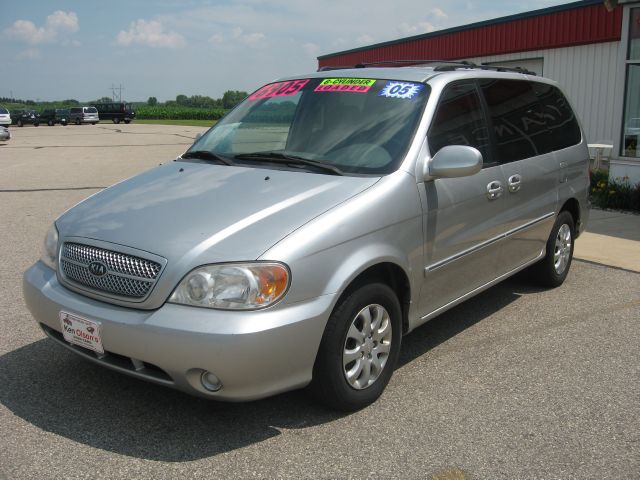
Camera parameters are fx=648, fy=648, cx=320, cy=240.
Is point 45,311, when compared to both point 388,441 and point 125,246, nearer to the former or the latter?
point 125,246

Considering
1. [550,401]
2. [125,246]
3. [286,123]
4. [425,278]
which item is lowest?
[550,401]

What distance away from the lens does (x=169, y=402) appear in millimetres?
3580

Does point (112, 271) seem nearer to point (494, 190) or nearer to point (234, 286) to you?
point (234, 286)

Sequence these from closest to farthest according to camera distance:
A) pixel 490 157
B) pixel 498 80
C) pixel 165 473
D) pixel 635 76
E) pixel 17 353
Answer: pixel 165 473 < pixel 17 353 < pixel 490 157 < pixel 498 80 < pixel 635 76

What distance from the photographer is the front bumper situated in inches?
114

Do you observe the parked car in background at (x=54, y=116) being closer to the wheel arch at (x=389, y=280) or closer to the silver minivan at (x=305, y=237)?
the silver minivan at (x=305, y=237)

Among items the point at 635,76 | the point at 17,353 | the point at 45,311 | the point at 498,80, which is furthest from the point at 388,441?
the point at 635,76

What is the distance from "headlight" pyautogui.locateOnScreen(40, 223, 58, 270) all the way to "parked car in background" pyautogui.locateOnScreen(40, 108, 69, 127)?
2097 inches

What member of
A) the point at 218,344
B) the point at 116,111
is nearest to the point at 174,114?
the point at 116,111

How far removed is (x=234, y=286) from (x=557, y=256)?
377 centimetres

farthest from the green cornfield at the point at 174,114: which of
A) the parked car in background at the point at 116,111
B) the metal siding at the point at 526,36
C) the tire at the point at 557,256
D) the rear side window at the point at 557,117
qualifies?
the tire at the point at 557,256

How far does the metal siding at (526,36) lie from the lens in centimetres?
1400

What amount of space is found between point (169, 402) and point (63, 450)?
64 centimetres

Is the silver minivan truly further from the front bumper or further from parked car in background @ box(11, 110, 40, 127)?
parked car in background @ box(11, 110, 40, 127)
